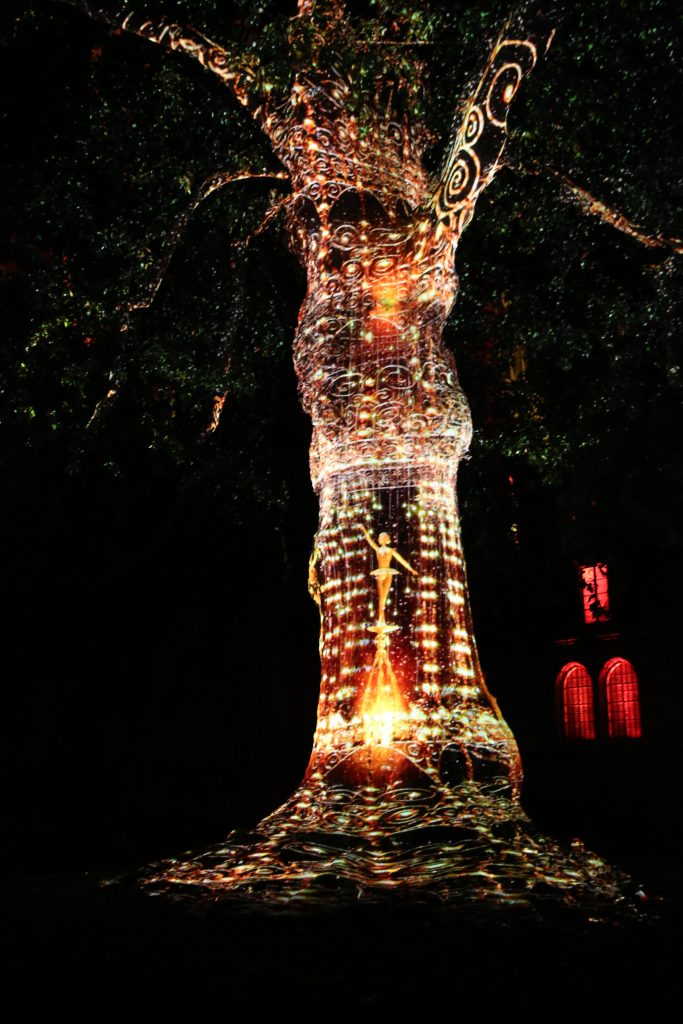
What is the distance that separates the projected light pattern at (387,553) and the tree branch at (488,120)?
1cm

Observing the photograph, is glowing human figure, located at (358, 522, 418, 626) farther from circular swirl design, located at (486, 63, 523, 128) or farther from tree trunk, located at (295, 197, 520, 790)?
circular swirl design, located at (486, 63, 523, 128)

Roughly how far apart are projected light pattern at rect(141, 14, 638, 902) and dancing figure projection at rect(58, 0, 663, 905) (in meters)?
0.01

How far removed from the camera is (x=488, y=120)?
605 cm

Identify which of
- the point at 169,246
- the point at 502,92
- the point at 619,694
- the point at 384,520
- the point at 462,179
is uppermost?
the point at 169,246

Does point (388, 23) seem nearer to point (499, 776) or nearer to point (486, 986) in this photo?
point (499, 776)

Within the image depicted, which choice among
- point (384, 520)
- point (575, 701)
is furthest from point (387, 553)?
point (575, 701)

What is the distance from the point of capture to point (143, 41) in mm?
10148

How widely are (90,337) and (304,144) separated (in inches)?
168

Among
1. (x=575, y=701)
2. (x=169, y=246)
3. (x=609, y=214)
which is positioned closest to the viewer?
(x=609, y=214)

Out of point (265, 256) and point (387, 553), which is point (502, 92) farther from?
point (265, 256)

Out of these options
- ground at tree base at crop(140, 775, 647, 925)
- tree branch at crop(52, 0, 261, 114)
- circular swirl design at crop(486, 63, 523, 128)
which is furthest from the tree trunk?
tree branch at crop(52, 0, 261, 114)

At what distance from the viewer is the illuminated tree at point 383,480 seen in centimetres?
511

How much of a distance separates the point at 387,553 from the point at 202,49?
451 centimetres

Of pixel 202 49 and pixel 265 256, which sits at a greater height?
pixel 265 256
